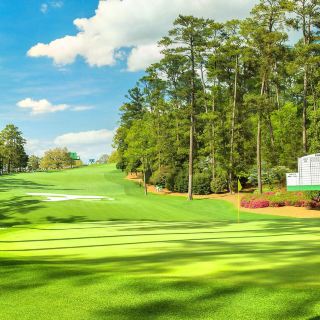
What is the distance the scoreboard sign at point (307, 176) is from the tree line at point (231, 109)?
15.5 feet

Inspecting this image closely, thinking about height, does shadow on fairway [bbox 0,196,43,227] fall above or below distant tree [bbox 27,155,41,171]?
below

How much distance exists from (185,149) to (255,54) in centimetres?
1574

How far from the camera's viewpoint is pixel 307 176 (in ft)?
107

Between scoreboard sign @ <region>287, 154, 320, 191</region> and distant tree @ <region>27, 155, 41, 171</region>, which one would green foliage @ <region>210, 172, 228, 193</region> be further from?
distant tree @ <region>27, 155, 41, 171</region>

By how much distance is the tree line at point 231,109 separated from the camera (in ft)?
133

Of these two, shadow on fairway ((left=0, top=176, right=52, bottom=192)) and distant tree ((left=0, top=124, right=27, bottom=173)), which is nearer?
shadow on fairway ((left=0, top=176, right=52, bottom=192))

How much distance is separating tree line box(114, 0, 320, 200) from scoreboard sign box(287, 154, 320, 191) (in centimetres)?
473

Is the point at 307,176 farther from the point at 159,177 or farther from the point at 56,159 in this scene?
the point at 56,159

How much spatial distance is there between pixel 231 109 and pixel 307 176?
66.0ft

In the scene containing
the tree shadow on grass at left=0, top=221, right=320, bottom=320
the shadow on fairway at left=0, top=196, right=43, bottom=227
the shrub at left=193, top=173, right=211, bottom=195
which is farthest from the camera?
the shrub at left=193, top=173, right=211, bottom=195

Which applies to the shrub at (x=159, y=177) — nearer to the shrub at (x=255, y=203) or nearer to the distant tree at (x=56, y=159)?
the shrub at (x=255, y=203)

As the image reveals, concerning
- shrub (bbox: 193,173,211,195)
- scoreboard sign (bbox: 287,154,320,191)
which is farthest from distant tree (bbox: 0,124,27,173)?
scoreboard sign (bbox: 287,154,320,191)

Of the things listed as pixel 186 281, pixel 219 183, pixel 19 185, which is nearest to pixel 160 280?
pixel 186 281

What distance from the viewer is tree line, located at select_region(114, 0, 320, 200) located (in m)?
40.5
